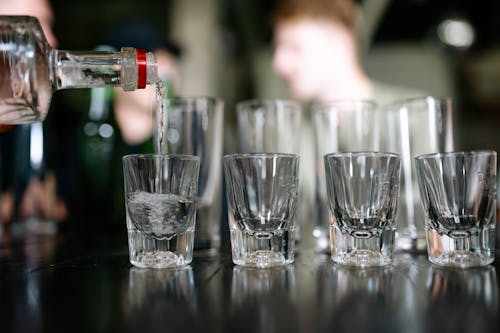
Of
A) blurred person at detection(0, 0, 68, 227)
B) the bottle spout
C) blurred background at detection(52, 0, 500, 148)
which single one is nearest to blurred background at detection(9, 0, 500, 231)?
blurred background at detection(52, 0, 500, 148)

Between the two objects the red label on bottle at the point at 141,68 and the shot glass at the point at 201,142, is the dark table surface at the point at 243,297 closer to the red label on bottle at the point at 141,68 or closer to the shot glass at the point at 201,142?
the shot glass at the point at 201,142

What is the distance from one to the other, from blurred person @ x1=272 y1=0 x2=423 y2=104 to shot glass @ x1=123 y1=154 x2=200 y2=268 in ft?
5.93

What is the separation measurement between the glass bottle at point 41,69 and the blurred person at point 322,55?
5.87ft

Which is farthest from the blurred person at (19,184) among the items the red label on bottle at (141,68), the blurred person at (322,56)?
the blurred person at (322,56)

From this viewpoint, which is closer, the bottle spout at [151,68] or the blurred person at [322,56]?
the bottle spout at [151,68]

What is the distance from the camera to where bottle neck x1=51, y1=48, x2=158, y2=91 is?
22.8 inches

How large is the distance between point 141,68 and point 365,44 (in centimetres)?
187

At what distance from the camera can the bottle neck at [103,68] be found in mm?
580

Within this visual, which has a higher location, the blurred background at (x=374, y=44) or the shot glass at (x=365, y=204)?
the blurred background at (x=374, y=44)

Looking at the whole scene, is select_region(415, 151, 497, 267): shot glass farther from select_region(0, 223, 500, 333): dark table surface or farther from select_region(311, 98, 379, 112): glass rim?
select_region(311, 98, 379, 112): glass rim

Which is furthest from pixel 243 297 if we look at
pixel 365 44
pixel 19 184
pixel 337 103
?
pixel 365 44

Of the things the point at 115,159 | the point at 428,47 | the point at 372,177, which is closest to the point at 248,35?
the point at 428,47

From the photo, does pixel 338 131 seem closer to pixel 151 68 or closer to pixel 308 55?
pixel 151 68

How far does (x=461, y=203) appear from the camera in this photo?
0.55m
